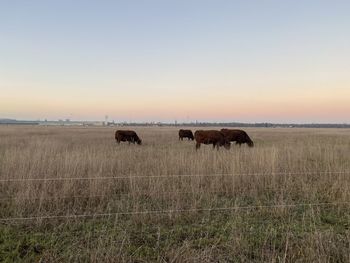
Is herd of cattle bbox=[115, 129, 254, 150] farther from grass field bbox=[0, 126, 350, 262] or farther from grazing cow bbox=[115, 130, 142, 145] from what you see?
grass field bbox=[0, 126, 350, 262]

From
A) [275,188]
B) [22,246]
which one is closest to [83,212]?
[22,246]

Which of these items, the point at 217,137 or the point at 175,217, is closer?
the point at 175,217

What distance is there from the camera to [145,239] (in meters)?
5.77

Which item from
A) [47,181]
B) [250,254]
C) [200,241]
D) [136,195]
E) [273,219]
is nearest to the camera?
[250,254]

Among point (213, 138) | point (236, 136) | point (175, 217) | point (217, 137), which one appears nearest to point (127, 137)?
point (213, 138)

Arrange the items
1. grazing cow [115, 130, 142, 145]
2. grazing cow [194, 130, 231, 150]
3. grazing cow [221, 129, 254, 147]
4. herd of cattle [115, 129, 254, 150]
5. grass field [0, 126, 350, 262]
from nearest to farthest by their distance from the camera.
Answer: grass field [0, 126, 350, 262] < grazing cow [194, 130, 231, 150] < herd of cattle [115, 129, 254, 150] < grazing cow [221, 129, 254, 147] < grazing cow [115, 130, 142, 145]

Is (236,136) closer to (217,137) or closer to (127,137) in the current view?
(217,137)

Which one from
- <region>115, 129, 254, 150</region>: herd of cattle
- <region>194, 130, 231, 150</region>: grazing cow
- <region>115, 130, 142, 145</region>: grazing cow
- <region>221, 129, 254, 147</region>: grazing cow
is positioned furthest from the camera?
<region>115, 130, 142, 145</region>: grazing cow

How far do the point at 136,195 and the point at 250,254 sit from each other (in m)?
4.04

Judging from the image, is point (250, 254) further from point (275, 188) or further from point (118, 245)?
point (275, 188)

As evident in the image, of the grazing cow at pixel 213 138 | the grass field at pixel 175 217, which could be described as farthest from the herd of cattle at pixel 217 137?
the grass field at pixel 175 217

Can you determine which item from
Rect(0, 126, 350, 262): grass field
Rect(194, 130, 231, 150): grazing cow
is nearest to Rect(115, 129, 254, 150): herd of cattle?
Rect(194, 130, 231, 150): grazing cow

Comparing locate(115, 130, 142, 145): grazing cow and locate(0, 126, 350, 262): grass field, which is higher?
locate(115, 130, 142, 145): grazing cow

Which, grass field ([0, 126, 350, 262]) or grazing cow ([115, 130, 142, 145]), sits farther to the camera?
grazing cow ([115, 130, 142, 145])
